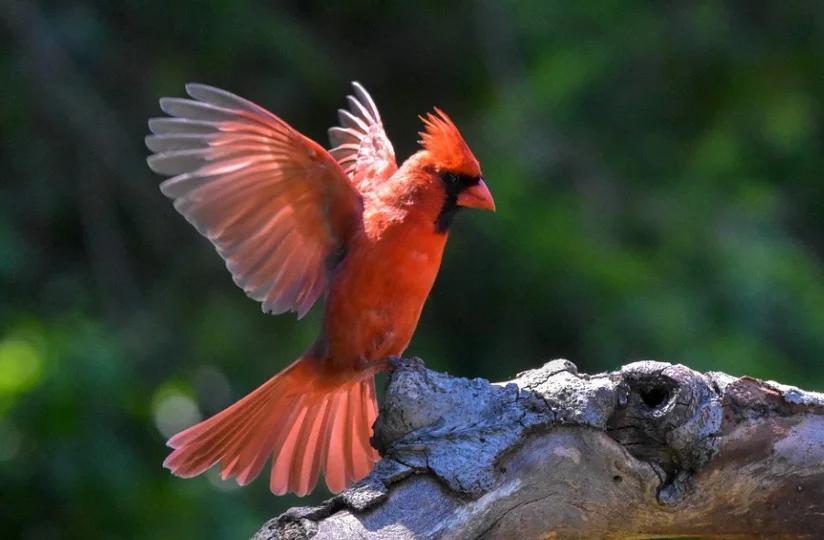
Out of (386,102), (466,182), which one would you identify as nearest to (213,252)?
(386,102)

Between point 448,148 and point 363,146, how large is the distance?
65 cm

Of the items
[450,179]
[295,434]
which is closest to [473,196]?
[450,179]

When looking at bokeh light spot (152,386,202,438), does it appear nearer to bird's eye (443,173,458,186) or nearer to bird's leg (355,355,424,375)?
bird's leg (355,355,424,375)

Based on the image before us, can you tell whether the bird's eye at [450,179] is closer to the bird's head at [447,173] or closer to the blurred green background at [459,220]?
the bird's head at [447,173]

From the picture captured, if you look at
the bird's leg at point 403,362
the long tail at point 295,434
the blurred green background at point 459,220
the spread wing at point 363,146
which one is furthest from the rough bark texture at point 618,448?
the blurred green background at point 459,220

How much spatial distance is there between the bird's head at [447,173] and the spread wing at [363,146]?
0.29 m

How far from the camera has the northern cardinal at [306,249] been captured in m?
2.78

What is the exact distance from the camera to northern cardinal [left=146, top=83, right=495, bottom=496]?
9.11 ft

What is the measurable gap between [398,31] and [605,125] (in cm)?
102

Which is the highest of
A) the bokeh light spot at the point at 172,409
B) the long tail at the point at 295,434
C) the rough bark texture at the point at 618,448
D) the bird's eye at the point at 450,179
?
the bird's eye at the point at 450,179

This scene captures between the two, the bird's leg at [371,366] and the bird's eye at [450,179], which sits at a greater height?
the bird's eye at [450,179]

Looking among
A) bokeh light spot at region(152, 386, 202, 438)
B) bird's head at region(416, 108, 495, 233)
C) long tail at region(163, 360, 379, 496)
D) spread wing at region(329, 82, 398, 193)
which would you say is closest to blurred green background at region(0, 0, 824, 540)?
bokeh light spot at region(152, 386, 202, 438)

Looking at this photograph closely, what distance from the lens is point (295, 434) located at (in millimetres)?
2896

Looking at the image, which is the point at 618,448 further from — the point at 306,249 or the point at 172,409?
the point at 172,409
